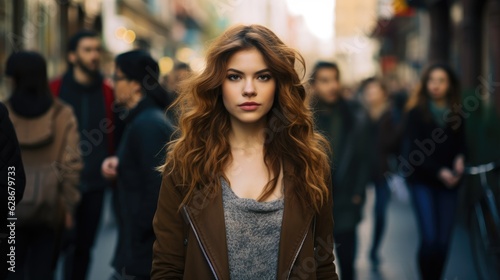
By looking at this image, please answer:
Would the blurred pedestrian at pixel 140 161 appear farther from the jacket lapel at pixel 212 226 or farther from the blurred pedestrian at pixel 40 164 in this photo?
the jacket lapel at pixel 212 226

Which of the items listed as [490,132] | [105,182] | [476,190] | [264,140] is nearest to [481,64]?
[490,132]

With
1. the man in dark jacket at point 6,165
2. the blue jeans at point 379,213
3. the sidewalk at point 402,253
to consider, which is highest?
the man in dark jacket at point 6,165

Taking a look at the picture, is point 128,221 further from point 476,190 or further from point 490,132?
point 490,132

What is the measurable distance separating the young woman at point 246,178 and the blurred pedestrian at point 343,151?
12.7 feet

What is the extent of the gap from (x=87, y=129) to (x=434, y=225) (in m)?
2.84

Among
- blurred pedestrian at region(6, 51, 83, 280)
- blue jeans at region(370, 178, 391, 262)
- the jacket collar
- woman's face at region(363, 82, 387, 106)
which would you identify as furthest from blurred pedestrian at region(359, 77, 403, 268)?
the jacket collar

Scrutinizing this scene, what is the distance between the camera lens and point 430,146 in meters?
7.24

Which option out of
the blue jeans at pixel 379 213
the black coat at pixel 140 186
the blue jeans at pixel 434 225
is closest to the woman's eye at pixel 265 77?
the black coat at pixel 140 186

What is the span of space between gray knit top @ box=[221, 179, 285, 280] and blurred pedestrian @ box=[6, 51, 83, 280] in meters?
2.53

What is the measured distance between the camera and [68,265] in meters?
7.36

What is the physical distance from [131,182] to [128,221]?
222mm

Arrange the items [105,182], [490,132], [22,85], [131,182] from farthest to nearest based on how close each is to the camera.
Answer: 1. [490,132]
2. [105,182]
3. [22,85]
4. [131,182]

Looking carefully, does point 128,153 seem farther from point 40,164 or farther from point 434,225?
point 434,225

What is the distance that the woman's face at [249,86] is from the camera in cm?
319
